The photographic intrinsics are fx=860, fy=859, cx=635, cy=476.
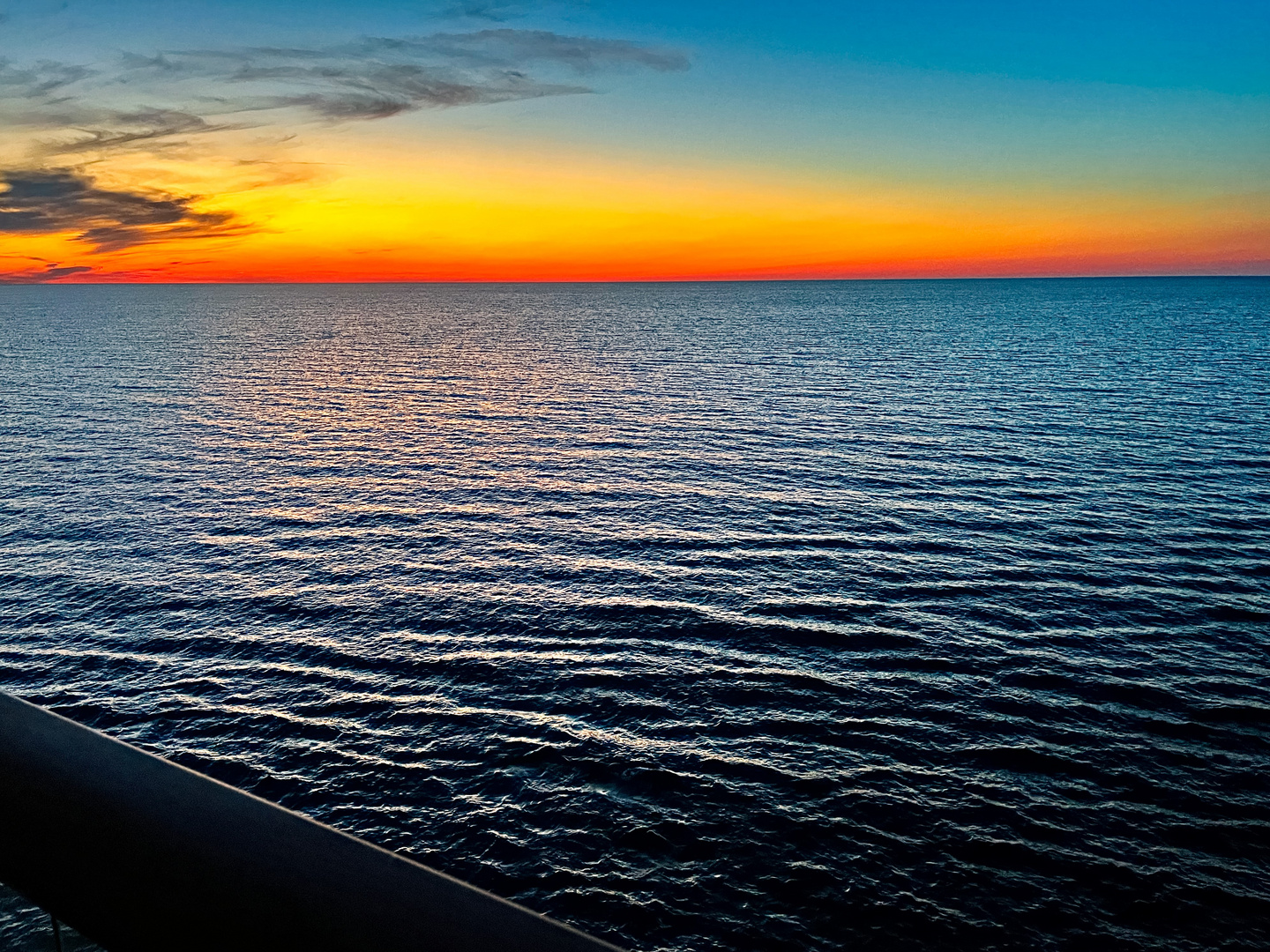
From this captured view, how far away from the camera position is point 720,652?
29.1 m

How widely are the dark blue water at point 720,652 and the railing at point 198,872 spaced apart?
1820 centimetres

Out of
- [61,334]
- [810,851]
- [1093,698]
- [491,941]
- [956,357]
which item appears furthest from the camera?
[61,334]

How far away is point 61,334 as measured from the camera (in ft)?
525

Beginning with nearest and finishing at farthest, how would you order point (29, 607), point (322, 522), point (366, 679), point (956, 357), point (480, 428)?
1. point (366, 679)
2. point (29, 607)
3. point (322, 522)
4. point (480, 428)
5. point (956, 357)

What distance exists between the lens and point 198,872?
1797 mm

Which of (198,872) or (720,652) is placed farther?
(720,652)

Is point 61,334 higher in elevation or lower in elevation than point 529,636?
higher

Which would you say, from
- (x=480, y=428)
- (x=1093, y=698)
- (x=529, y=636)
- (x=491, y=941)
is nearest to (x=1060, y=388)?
(x=480, y=428)

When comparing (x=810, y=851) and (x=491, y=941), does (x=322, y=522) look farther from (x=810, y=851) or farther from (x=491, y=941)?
(x=491, y=941)

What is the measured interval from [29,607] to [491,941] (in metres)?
39.8

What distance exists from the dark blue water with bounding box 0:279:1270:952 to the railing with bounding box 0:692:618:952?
18.2 metres

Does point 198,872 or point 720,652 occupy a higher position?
point 198,872

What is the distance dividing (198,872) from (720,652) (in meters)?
28.1

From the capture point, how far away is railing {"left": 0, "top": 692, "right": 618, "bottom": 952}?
1619 mm
